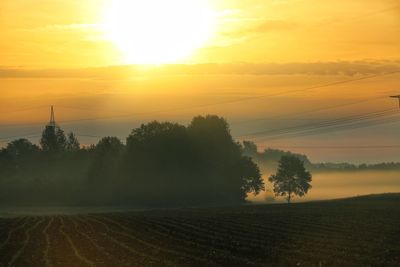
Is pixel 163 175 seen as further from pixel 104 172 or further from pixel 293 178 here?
pixel 293 178

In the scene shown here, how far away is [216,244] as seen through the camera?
40.8 m

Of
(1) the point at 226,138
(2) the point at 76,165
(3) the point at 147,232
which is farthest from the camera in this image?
(2) the point at 76,165

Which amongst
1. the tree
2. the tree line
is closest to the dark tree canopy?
the tree line

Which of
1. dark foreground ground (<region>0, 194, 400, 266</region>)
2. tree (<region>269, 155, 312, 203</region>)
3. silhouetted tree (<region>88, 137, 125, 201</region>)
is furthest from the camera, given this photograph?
tree (<region>269, 155, 312, 203</region>)

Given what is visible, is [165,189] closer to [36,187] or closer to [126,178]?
[126,178]

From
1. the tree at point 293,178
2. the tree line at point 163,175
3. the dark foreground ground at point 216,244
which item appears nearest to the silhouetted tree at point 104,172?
the tree line at point 163,175

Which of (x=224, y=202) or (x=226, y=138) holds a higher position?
(x=226, y=138)

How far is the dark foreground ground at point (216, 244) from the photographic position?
33.2m

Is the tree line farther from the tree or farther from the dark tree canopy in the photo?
the tree

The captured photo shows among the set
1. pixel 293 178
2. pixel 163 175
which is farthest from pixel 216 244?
pixel 293 178

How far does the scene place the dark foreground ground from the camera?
33.2 m

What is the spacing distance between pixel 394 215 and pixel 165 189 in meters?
88.3

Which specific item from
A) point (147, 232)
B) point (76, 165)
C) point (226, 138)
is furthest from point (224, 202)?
point (147, 232)

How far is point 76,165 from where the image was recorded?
646 ft
